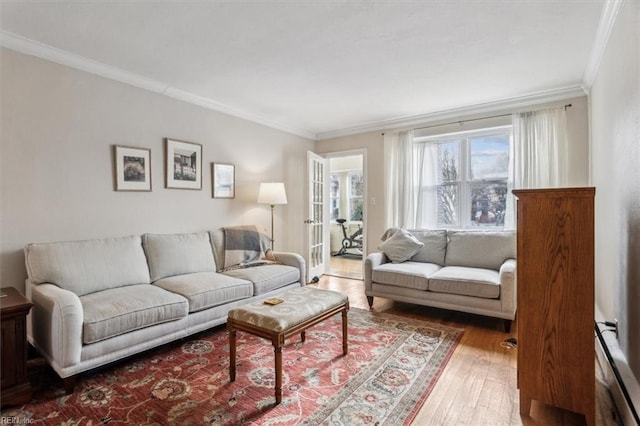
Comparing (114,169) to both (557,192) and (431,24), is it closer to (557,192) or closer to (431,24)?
(431,24)

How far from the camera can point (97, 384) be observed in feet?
6.80

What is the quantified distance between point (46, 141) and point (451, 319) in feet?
13.2

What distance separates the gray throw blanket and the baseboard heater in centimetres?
299

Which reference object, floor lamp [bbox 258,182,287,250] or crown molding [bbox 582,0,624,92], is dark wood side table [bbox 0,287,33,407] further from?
crown molding [bbox 582,0,624,92]

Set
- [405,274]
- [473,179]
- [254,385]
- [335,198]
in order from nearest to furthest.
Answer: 1. [254,385]
2. [405,274]
3. [473,179]
4. [335,198]

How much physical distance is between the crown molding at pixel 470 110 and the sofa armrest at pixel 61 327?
4160 mm

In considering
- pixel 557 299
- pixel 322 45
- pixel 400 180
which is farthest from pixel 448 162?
pixel 557 299

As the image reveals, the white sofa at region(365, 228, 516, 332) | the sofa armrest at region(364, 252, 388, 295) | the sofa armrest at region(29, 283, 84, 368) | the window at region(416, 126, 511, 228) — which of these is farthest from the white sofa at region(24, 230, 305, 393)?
the window at region(416, 126, 511, 228)

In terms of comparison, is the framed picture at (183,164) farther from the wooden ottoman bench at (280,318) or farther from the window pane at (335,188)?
the window pane at (335,188)

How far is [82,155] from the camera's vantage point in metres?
2.78

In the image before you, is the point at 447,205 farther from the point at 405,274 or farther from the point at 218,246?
the point at 218,246

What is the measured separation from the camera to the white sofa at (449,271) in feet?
9.70

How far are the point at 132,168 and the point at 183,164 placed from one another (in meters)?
0.56

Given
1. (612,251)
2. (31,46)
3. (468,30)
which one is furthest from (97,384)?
(612,251)
